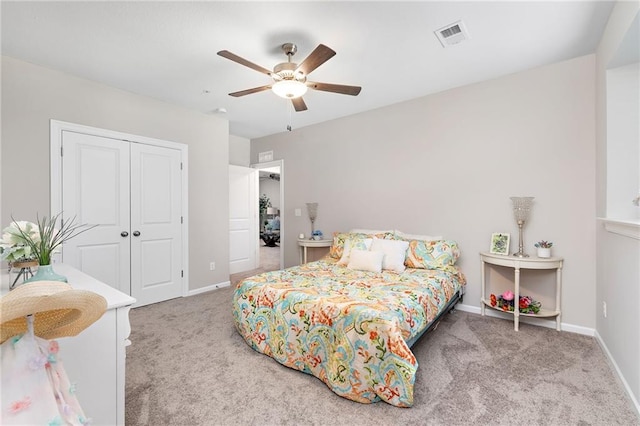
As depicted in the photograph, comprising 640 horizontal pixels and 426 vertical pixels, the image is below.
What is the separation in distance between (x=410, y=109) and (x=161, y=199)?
3405 mm

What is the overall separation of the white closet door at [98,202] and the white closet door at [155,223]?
0.10 metres

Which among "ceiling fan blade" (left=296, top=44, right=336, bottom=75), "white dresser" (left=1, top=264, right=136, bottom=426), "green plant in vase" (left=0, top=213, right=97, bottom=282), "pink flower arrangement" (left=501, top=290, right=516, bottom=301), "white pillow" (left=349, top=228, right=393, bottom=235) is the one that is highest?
"ceiling fan blade" (left=296, top=44, right=336, bottom=75)

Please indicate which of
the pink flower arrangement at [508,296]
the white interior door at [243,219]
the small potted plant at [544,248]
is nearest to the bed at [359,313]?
the pink flower arrangement at [508,296]

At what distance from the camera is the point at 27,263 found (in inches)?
60.9

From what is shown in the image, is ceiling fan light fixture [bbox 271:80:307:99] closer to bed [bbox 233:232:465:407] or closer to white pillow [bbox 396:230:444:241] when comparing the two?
bed [bbox 233:232:465:407]

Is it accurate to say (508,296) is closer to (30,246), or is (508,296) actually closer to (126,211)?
(30,246)

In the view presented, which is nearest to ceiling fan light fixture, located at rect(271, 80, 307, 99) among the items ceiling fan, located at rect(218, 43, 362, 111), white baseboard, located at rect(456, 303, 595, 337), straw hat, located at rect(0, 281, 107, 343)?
ceiling fan, located at rect(218, 43, 362, 111)

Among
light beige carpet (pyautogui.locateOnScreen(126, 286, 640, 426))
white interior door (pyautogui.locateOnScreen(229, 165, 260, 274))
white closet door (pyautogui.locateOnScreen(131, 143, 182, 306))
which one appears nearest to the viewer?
light beige carpet (pyautogui.locateOnScreen(126, 286, 640, 426))

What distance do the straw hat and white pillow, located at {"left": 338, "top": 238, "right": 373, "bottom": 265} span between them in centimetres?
263

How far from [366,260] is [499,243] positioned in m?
1.39

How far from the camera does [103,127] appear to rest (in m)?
3.29

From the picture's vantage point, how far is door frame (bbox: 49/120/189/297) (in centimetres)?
295

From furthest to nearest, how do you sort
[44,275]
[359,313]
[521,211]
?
[521,211]
[359,313]
[44,275]

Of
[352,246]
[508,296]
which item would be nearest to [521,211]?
[508,296]
